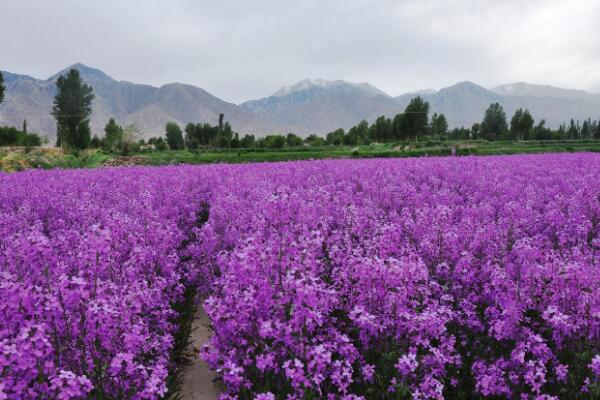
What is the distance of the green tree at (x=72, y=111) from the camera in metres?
78.5

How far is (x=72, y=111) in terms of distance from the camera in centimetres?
8831

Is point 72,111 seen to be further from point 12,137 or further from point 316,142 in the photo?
point 316,142

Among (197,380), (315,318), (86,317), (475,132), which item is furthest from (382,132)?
(86,317)

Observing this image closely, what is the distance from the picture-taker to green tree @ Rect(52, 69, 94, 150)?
78544 millimetres

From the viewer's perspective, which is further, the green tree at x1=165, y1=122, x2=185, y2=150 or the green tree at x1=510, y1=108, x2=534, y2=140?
the green tree at x1=165, y1=122, x2=185, y2=150

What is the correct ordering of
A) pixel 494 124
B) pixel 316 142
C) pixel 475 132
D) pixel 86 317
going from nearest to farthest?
pixel 86 317
pixel 316 142
pixel 475 132
pixel 494 124

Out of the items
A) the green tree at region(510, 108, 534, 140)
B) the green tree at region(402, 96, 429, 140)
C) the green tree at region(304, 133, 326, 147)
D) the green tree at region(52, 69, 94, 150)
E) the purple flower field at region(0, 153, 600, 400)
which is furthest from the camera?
the green tree at region(510, 108, 534, 140)

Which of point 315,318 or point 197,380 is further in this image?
point 197,380

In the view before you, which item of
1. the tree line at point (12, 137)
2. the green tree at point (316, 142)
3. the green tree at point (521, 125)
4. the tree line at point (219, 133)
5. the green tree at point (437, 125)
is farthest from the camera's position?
the green tree at point (437, 125)

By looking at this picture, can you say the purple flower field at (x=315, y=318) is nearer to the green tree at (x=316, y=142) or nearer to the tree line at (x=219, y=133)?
the tree line at (x=219, y=133)

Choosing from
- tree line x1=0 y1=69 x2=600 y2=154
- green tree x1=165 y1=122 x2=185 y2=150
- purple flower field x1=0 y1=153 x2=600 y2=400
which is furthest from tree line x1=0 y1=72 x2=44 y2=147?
purple flower field x1=0 y1=153 x2=600 y2=400

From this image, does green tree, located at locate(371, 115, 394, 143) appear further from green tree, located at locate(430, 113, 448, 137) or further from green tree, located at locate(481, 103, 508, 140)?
green tree, located at locate(481, 103, 508, 140)

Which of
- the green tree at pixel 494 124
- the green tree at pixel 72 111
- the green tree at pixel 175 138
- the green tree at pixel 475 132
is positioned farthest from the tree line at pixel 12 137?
the green tree at pixel 494 124

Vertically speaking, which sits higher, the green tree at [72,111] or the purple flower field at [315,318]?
the green tree at [72,111]
